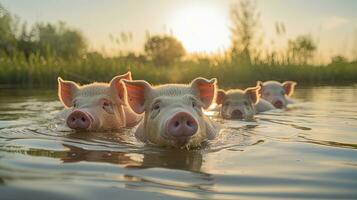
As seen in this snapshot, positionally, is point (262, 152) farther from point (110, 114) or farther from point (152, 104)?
point (110, 114)

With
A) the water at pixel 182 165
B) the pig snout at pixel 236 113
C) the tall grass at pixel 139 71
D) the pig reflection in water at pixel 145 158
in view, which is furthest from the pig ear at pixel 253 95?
the tall grass at pixel 139 71

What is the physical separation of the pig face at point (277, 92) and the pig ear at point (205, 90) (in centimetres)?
546

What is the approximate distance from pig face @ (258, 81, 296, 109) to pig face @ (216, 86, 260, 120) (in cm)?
195

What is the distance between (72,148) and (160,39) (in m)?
45.2

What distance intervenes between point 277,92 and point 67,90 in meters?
5.80

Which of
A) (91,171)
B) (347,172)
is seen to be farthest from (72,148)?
(347,172)

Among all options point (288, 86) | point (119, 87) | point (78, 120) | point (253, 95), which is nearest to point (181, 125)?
point (78, 120)

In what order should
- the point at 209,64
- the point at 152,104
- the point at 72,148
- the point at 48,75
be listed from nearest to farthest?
the point at 72,148 → the point at 152,104 → the point at 48,75 → the point at 209,64

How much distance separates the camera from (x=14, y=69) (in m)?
19.2

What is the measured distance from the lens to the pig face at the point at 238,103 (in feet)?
28.5

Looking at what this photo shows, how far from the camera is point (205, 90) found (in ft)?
18.7

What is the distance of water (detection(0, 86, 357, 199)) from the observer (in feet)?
9.99

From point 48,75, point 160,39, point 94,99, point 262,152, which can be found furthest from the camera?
point 160,39

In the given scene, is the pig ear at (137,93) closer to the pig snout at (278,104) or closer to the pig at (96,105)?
the pig at (96,105)
